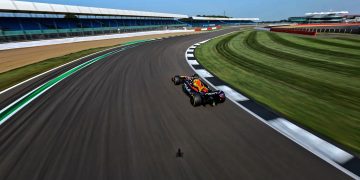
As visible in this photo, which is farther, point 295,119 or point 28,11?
point 28,11

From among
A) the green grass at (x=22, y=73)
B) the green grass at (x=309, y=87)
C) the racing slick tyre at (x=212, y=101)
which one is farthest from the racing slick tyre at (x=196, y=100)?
the green grass at (x=22, y=73)

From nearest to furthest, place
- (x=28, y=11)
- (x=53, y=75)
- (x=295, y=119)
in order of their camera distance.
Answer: (x=295, y=119) → (x=53, y=75) → (x=28, y=11)

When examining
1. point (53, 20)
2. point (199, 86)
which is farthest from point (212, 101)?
point (53, 20)

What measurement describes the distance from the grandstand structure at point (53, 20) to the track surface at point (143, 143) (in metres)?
22.9

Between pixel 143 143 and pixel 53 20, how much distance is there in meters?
41.0

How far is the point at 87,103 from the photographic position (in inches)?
300

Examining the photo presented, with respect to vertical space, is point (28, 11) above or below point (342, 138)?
above

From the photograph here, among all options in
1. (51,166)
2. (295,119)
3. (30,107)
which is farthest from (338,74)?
(30,107)

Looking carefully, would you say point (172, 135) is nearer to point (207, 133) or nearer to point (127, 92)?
point (207, 133)

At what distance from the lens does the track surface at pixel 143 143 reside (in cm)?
409

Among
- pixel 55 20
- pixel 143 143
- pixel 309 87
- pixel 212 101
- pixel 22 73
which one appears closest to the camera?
pixel 143 143

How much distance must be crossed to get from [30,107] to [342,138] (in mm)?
9232

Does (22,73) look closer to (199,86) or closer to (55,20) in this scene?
(199,86)

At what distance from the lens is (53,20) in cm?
3772
